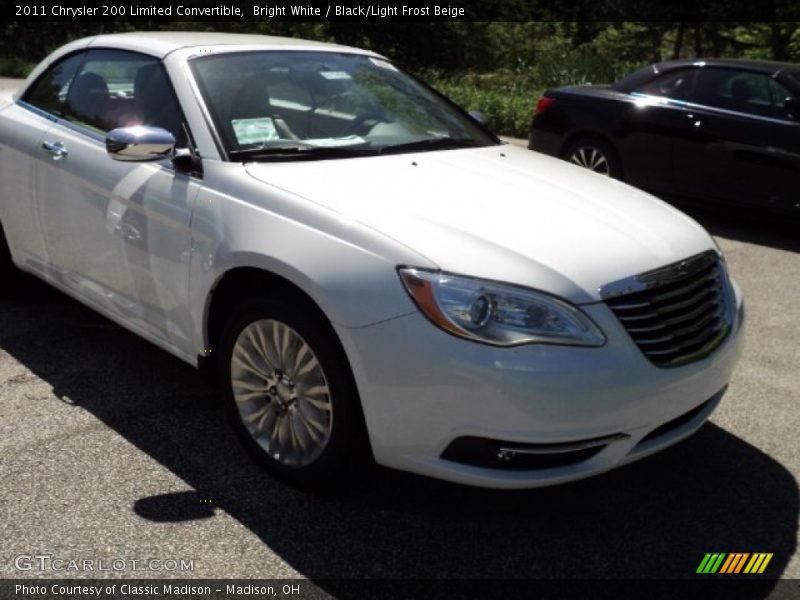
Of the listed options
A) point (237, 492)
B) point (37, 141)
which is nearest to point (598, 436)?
point (237, 492)

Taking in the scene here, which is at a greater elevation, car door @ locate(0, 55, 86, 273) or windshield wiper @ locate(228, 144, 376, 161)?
windshield wiper @ locate(228, 144, 376, 161)

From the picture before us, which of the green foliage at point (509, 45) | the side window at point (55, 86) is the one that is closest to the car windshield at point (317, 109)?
the side window at point (55, 86)

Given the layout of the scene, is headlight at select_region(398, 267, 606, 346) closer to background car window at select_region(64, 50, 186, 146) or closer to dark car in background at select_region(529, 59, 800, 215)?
background car window at select_region(64, 50, 186, 146)

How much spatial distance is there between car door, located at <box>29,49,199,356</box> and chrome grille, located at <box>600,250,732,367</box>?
163cm

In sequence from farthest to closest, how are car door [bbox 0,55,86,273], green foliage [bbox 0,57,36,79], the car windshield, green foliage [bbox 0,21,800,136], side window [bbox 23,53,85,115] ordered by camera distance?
green foliage [bbox 0,57,36,79] → green foliage [bbox 0,21,800,136] → side window [bbox 23,53,85,115] → car door [bbox 0,55,86,273] → the car windshield

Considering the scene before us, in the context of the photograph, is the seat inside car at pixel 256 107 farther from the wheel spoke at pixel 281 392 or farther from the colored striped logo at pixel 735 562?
the colored striped logo at pixel 735 562

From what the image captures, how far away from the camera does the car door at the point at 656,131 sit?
27.2 ft

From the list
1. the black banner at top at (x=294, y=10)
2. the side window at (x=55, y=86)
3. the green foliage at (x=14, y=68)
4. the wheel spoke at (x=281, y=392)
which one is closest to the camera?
the wheel spoke at (x=281, y=392)

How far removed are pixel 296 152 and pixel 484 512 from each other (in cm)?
156

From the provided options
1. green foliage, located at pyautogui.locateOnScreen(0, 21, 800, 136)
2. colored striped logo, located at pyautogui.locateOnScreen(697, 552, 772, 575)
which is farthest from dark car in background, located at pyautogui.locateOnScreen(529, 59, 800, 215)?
colored striped logo, located at pyautogui.locateOnScreen(697, 552, 772, 575)

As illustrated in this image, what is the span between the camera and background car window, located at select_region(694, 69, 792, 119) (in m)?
7.80

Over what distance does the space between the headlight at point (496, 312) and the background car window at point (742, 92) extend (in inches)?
221

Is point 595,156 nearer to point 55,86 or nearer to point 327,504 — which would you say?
point 55,86

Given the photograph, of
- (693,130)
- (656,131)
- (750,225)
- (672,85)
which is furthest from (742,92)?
(750,225)
